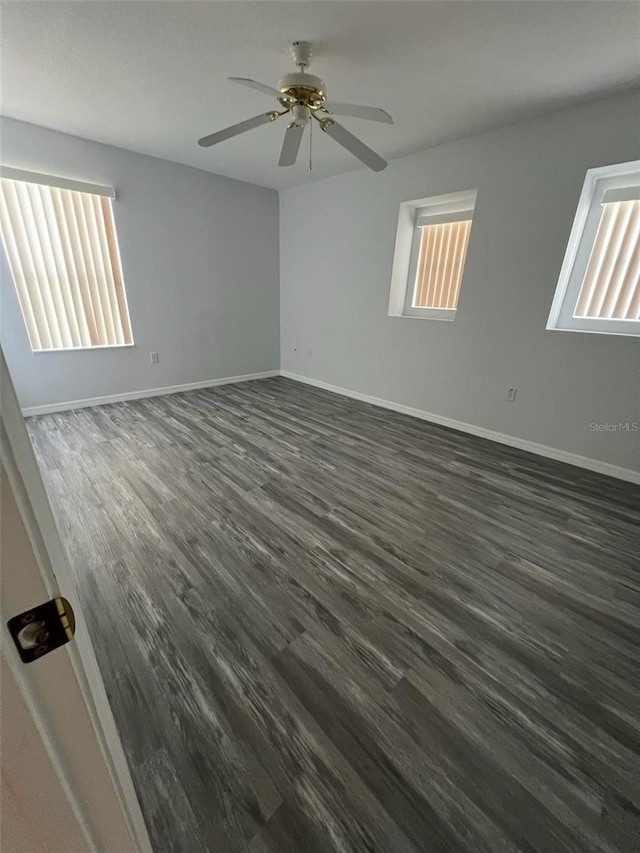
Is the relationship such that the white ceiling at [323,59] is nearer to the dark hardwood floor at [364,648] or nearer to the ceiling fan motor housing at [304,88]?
the ceiling fan motor housing at [304,88]

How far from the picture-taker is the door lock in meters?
0.34

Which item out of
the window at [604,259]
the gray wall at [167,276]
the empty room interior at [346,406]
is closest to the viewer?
the empty room interior at [346,406]

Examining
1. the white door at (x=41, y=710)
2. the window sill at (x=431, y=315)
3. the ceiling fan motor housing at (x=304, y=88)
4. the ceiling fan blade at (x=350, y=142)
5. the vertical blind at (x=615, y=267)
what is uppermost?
the ceiling fan motor housing at (x=304, y=88)

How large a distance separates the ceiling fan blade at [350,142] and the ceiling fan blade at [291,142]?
0.15m

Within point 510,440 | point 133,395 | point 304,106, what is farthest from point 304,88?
point 133,395

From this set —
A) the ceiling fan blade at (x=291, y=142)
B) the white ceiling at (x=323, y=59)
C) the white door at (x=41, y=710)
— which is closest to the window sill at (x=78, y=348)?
the white ceiling at (x=323, y=59)

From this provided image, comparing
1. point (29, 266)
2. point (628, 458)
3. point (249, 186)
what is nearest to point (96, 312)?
point (29, 266)

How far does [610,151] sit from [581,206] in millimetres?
313

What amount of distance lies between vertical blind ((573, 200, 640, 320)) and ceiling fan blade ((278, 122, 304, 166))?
2239 mm

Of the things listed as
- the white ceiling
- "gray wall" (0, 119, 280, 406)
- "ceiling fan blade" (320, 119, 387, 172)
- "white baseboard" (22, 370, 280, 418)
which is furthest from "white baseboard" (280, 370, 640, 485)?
the white ceiling

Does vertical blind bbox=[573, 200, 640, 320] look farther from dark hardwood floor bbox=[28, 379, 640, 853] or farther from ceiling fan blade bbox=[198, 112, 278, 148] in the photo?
ceiling fan blade bbox=[198, 112, 278, 148]

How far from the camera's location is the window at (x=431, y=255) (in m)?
3.28

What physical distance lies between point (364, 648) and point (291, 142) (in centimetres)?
264

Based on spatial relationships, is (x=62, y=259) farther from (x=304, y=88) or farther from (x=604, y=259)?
(x=604, y=259)
